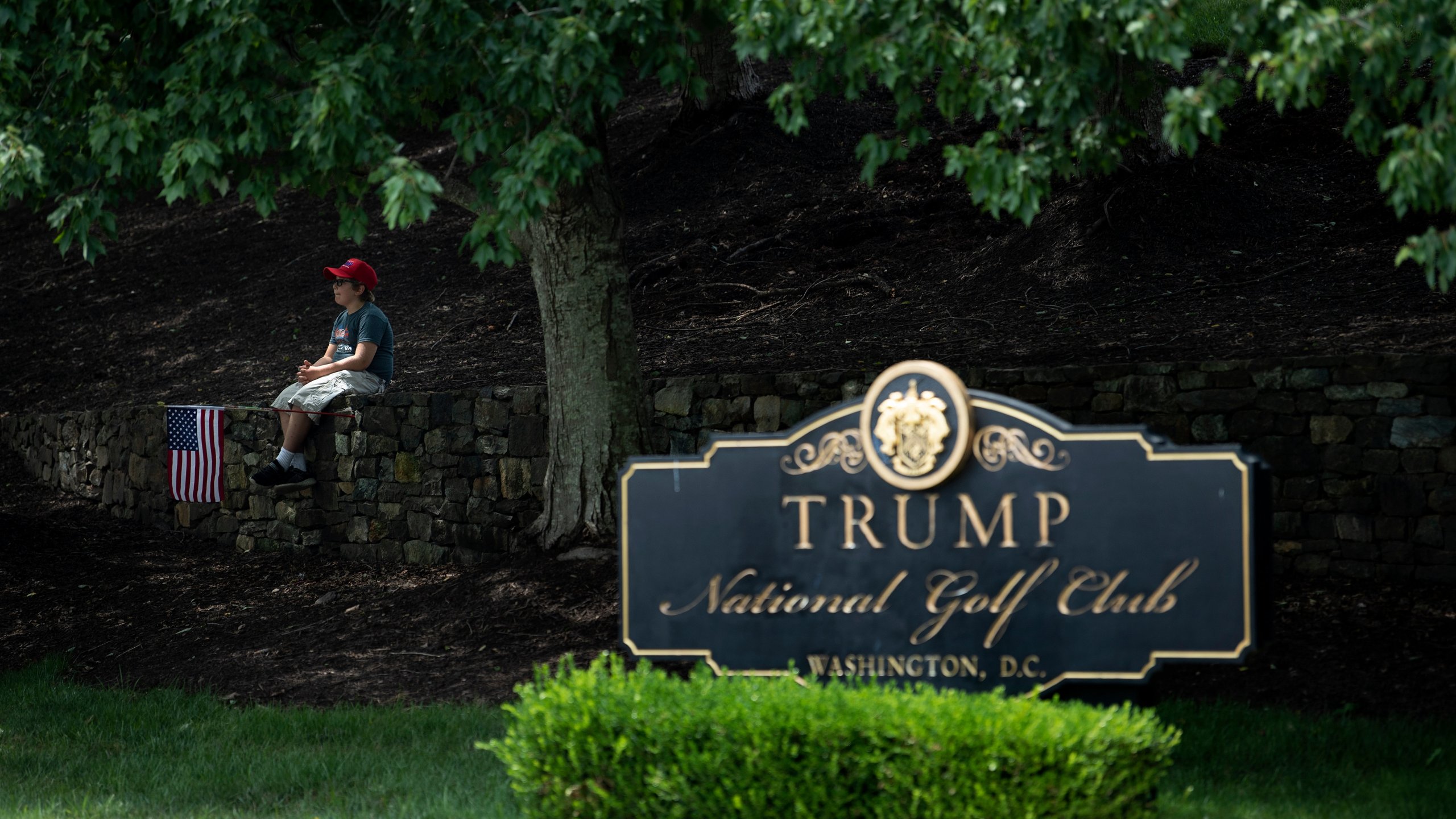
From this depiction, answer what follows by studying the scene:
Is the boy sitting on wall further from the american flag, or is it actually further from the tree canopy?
the tree canopy

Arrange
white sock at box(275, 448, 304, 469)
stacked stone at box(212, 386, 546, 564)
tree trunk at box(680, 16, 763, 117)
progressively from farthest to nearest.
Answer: tree trunk at box(680, 16, 763, 117) < white sock at box(275, 448, 304, 469) < stacked stone at box(212, 386, 546, 564)

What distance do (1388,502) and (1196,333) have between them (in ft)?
6.81

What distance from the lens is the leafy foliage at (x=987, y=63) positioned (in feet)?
14.8

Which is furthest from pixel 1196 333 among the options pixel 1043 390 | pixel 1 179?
pixel 1 179

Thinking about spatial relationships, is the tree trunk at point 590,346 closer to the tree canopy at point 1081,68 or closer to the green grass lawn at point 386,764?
the green grass lawn at point 386,764

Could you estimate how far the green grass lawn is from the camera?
448cm

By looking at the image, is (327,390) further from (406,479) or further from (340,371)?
(406,479)

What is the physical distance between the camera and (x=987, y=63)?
4578mm

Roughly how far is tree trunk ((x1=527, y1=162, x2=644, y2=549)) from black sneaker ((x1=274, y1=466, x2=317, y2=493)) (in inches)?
108

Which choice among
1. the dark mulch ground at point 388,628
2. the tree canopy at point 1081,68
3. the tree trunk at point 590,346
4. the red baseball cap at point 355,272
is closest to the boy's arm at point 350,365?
the red baseball cap at point 355,272

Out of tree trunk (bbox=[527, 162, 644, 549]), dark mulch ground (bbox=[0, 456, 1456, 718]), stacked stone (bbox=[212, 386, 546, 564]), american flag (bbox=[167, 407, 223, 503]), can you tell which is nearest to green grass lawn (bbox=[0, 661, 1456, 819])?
dark mulch ground (bbox=[0, 456, 1456, 718])

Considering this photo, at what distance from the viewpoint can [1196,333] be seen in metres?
8.38

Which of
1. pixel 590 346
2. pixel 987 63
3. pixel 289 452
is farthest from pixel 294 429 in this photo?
pixel 987 63

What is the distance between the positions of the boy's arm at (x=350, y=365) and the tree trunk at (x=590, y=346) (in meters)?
1.86
